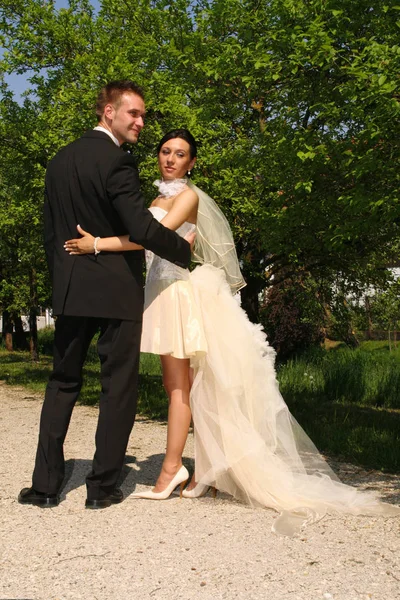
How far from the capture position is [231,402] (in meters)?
4.76

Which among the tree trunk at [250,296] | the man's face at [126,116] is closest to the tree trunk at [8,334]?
the tree trunk at [250,296]

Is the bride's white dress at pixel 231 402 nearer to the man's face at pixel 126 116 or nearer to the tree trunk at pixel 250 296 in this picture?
the man's face at pixel 126 116

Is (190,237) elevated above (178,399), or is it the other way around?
(190,237)

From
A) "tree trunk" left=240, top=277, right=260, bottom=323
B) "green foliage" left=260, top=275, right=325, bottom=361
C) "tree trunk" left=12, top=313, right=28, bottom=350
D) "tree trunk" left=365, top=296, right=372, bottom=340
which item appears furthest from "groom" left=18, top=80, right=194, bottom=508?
"tree trunk" left=12, top=313, right=28, bottom=350

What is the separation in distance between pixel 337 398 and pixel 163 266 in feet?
25.6

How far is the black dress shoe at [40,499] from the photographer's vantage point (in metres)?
4.52

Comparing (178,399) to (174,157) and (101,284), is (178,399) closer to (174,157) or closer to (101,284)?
(101,284)

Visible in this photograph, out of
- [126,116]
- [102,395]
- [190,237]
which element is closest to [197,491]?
Result: [102,395]

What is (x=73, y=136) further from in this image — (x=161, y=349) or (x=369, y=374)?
(x=161, y=349)

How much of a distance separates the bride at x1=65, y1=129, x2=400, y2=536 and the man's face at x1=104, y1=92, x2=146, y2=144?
513 millimetres

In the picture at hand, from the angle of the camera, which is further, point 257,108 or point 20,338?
point 20,338

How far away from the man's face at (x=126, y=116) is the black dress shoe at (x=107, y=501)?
226cm

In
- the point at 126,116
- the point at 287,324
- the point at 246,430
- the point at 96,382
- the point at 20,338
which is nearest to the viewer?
the point at 126,116

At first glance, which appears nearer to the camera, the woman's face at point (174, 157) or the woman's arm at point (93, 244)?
the woman's arm at point (93, 244)
